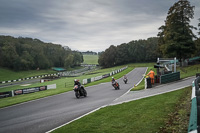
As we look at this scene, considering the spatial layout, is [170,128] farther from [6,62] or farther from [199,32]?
[6,62]

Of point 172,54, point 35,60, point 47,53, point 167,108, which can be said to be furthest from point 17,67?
point 167,108

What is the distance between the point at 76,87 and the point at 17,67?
7846cm

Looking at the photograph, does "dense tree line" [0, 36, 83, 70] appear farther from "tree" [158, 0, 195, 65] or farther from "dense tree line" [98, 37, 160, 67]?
"tree" [158, 0, 195, 65]

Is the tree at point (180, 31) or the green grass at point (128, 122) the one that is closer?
the green grass at point (128, 122)

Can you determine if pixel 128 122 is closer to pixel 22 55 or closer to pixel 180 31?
pixel 180 31

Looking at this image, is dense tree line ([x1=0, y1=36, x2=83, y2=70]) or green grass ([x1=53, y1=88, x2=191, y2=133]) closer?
green grass ([x1=53, y1=88, x2=191, y2=133])

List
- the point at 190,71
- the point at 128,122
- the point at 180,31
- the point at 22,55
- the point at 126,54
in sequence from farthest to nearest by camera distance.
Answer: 1. the point at 126,54
2. the point at 22,55
3. the point at 180,31
4. the point at 190,71
5. the point at 128,122

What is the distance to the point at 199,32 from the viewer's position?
35625mm

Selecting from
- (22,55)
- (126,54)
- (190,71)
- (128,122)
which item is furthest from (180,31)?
(22,55)

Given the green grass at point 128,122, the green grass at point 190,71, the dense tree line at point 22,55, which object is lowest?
the green grass at point 128,122

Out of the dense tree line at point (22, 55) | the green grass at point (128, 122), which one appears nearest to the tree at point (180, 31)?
the green grass at point (128, 122)

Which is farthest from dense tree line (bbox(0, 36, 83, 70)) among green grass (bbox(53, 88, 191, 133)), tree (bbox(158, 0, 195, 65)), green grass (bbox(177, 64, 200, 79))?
green grass (bbox(53, 88, 191, 133))

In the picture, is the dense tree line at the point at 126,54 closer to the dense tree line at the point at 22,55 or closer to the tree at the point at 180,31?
the dense tree line at the point at 22,55

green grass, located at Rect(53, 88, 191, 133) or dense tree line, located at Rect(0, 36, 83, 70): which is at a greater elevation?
dense tree line, located at Rect(0, 36, 83, 70)
